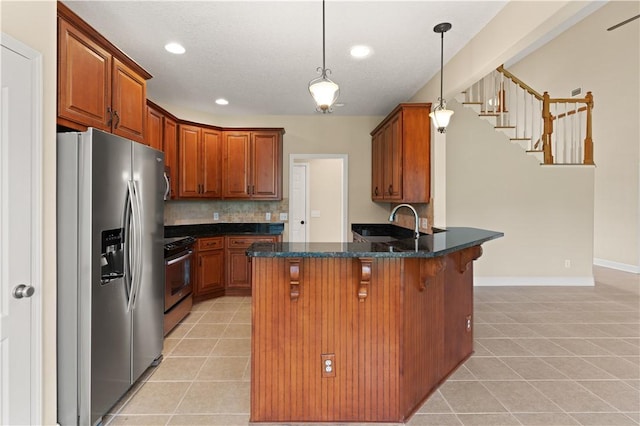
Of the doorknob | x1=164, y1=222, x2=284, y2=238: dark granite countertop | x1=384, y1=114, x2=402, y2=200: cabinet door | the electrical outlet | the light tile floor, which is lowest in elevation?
the light tile floor

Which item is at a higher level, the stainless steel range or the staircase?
the staircase

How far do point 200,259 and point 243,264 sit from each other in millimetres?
639

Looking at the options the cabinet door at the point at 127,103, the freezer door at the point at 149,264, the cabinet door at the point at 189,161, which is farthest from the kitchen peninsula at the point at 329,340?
the cabinet door at the point at 189,161

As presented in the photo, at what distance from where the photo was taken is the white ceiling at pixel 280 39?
2.46m

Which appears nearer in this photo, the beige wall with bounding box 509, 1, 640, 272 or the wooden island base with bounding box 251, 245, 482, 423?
the wooden island base with bounding box 251, 245, 482, 423

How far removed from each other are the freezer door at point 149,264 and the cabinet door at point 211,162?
213 centimetres

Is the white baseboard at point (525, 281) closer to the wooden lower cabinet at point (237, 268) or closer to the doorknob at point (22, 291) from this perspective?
the wooden lower cabinet at point (237, 268)

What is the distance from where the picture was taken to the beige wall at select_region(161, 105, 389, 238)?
5.57m

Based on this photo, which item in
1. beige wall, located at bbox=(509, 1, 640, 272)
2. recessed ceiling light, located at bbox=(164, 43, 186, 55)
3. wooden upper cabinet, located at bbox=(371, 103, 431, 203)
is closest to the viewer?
recessed ceiling light, located at bbox=(164, 43, 186, 55)

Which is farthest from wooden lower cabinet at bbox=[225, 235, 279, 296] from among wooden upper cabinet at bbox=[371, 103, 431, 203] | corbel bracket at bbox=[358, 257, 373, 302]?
corbel bracket at bbox=[358, 257, 373, 302]

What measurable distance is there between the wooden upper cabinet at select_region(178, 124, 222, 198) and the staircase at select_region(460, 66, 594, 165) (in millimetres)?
3887

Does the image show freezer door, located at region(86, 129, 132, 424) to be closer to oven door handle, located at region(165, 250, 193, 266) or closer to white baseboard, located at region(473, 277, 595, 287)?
oven door handle, located at region(165, 250, 193, 266)

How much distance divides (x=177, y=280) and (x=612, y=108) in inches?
334

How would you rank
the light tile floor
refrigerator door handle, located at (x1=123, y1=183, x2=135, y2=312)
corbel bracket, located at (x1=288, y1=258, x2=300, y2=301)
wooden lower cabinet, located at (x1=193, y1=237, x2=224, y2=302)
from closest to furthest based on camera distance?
corbel bracket, located at (x1=288, y1=258, x2=300, y2=301), the light tile floor, refrigerator door handle, located at (x1=123, y1=183, x2=135, y2=312), wooden lower cabinet, located at (x1=193, y1=237, x2=224, y2=302)
